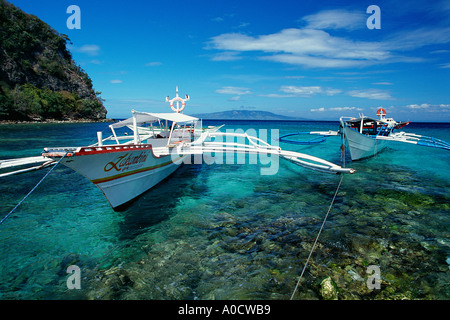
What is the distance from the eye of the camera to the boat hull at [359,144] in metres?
13.5

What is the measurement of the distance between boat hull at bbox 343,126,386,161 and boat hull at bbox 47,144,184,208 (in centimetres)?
1060

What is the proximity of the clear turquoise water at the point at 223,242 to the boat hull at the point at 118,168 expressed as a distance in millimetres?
601

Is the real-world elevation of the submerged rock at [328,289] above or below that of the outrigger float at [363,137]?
below

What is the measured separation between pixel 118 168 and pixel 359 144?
1473 centimetres

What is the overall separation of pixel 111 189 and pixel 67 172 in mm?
7784

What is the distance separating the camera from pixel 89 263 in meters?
4.59

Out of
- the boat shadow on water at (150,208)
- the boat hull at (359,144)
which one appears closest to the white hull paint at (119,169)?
the boat shadow on water at (150,208)

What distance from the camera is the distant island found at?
52938 mm

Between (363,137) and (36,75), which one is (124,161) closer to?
(363,137)

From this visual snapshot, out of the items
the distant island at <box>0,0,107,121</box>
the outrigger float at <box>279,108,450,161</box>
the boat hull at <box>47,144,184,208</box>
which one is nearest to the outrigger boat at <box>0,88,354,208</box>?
the boat hull at <box>47,144,184,208</box>

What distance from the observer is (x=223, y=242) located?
17.4 feet

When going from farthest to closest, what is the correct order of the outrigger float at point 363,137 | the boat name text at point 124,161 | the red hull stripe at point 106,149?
the outrigger float at point 363,137, the boat name text at point 124,161, the red hull stripe at point 106,149

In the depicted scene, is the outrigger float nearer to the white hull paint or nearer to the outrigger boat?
the outrigger boat

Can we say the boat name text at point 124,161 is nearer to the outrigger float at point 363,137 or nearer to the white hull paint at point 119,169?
the white hull paint at point 119,169
